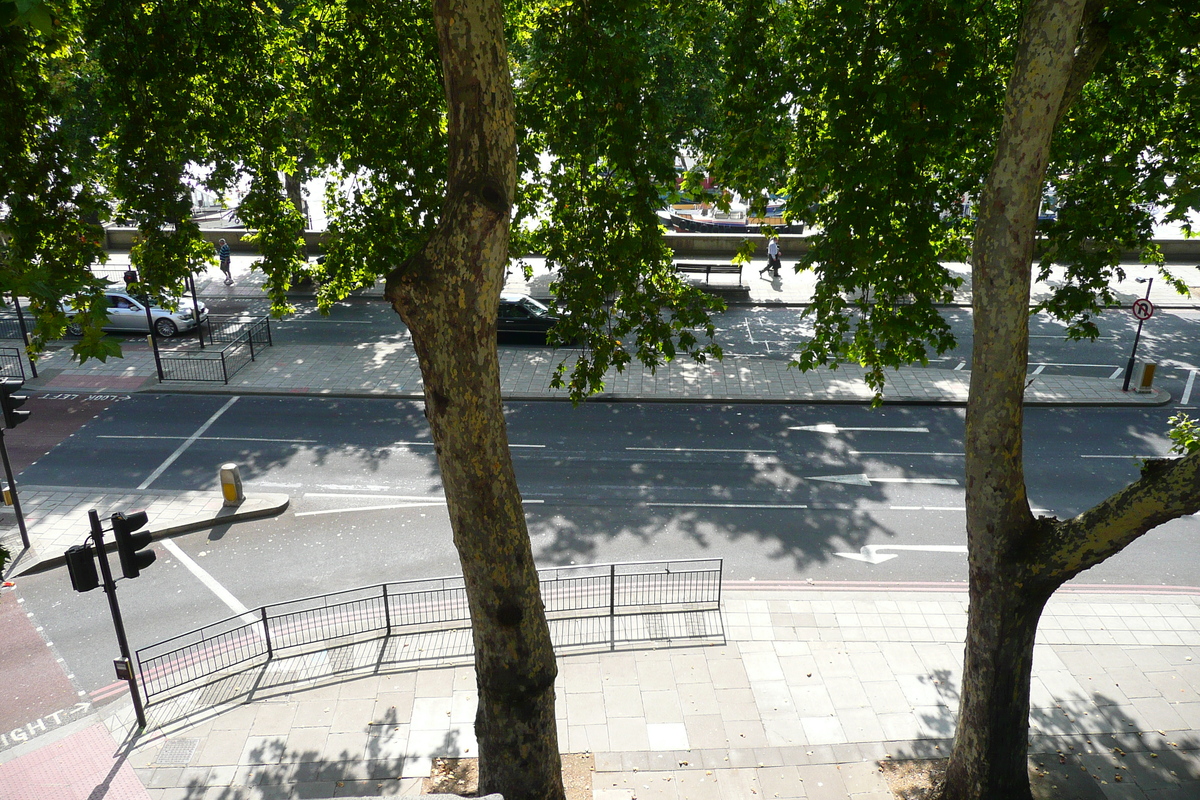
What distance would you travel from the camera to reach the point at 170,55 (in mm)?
9242

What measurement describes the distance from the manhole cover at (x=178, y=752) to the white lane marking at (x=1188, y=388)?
67.2ft

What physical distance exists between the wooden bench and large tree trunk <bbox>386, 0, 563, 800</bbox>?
Answer: 66.8ft

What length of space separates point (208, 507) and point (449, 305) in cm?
1062

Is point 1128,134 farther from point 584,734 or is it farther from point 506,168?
point 584,734

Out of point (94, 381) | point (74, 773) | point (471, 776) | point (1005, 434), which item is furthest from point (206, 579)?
point (1005, 434)

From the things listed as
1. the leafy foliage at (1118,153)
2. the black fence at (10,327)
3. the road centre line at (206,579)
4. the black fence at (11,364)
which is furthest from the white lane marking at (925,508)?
the black fence at (10,327)

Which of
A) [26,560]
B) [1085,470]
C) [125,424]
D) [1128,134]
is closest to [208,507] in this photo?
[26,560]

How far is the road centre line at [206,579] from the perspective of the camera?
11.9 metres

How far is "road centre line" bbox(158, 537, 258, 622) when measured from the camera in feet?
38.9

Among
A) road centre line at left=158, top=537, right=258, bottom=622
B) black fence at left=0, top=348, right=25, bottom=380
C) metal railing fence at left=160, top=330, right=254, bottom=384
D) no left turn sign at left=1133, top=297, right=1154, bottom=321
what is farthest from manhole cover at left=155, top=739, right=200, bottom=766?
no left turn sign at left=1133, top=297, right=1154, bottom=321

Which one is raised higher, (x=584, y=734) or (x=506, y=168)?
(x=506, y=168)

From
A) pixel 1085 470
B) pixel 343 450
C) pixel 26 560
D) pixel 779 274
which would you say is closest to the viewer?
pixel 26 560

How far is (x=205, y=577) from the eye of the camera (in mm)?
12633

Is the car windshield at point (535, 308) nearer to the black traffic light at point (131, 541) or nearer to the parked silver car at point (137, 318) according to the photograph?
the parked silver car at point (137, 318)
